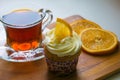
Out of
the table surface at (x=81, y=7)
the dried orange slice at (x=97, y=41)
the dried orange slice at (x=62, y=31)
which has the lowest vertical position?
the table surface at (x=81, y=7)

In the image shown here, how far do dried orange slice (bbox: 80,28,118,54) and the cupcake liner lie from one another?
0.09 meters

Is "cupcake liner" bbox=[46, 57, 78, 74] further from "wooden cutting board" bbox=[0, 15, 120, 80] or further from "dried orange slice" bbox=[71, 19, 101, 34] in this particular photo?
"dried orange slice" bbox=[71, 19, 101, 34]

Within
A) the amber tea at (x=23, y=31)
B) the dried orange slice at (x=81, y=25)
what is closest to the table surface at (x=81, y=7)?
the dried orange slice at (x=81, y=25)

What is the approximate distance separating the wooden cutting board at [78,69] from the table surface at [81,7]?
0.33m

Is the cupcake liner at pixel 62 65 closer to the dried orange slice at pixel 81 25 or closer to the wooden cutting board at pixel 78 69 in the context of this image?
the wooden cutting board at pixel 78 69

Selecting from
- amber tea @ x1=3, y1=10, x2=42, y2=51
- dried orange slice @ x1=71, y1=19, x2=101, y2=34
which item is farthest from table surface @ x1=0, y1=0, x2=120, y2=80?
amber tea @ x1=3, y1=10, x2=42, y2=51

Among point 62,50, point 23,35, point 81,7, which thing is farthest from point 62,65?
point 81,7

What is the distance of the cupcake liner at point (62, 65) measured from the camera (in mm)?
741

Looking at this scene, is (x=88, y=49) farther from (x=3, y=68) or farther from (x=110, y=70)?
(x=3, y=68)

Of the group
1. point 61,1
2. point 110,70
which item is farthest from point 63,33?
point 61,1

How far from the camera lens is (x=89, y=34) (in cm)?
87

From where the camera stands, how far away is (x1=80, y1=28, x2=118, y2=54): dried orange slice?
2.68 feet

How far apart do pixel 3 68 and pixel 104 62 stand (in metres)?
0.26

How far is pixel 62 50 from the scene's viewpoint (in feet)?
2.38
